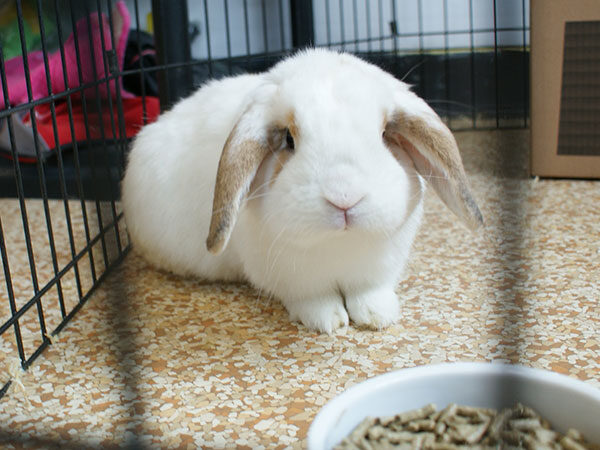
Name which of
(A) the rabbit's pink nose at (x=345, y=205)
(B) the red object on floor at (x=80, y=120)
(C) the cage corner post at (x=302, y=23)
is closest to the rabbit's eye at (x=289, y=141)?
(A) the rabbit's pink nose at (x=345, y=205)

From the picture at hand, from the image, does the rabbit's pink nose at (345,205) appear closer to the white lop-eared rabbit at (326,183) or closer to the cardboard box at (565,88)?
the white lop-eared rabbit at (326,183)

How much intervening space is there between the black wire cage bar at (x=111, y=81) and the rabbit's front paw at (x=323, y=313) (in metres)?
0.63

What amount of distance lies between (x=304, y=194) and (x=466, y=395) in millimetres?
489

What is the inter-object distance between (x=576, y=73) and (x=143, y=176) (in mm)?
1693

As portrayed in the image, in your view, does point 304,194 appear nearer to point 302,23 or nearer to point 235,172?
point 235,172

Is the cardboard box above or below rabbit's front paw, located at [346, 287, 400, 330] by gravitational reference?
above

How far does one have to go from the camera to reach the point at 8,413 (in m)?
1.46

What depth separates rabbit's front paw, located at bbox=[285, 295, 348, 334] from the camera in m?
1.71

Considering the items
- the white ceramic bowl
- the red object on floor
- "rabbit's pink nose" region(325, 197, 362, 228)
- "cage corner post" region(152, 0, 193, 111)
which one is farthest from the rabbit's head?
Answer: the red object on floor

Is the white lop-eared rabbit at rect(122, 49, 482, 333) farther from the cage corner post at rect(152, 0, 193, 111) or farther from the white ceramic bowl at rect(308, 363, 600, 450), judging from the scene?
the cage corner post at rect(152, 0, 193, 111)

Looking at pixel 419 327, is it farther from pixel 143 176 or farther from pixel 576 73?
pixel 576 73

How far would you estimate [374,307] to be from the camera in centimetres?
172

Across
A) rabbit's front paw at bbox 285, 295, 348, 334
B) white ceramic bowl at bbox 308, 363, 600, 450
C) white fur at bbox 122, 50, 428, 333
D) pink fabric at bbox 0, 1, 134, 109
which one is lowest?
rabbit's front paw at bbox 285, 295, 348, 334

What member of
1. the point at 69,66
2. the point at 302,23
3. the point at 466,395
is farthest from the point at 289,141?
the point at 302,23
